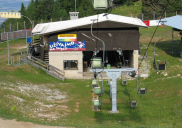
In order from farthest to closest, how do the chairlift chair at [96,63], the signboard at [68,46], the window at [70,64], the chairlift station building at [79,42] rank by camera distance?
the window at [70,64], the signboard at [68,46], the chairlift station building at [79,42], the chairlift chair at [96,63]

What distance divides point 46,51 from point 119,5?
5128 cm

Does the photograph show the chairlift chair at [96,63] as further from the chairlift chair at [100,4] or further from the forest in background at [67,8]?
the forest in background at [67,8]

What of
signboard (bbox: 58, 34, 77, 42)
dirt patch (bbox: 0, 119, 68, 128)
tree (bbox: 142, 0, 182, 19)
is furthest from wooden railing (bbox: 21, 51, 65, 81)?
tree (bbox: 142, 0, 182, 19)

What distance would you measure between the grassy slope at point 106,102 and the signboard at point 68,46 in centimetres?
293

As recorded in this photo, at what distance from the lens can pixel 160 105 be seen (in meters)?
21.6

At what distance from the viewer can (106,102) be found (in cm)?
2322

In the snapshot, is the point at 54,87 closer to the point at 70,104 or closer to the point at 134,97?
the point at 70,104

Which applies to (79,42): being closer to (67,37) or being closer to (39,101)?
(67,37)

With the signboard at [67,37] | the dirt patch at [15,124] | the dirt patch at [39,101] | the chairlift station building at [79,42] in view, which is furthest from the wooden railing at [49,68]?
the dirt patch at [15,124]

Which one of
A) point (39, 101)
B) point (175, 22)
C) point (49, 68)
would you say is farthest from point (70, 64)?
point (175, 22)

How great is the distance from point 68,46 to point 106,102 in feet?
35.3

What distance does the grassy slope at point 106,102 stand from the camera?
17844mm

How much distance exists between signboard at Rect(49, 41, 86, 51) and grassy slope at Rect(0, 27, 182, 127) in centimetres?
293

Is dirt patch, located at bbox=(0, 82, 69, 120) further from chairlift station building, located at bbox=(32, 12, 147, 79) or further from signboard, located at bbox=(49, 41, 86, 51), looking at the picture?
signboard, located at bbox=(49, 41, 86, 51)
